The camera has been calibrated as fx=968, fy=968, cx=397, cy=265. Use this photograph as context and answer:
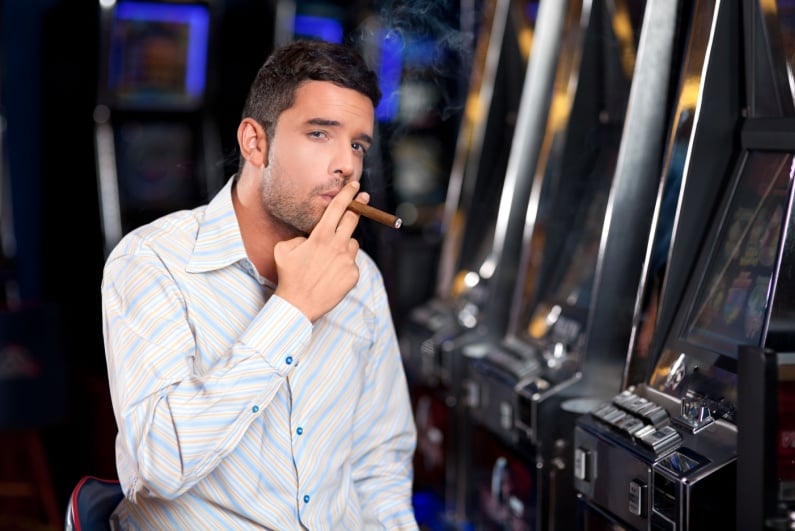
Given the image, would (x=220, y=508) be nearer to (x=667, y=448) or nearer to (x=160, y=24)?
(x=667, y=448)

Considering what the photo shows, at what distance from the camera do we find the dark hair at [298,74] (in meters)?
1.67

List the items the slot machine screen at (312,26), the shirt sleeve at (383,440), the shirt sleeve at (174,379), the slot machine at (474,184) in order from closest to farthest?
1. the shirt sleeve at (174,379)
2. the shirt sleeve at (383,440)
3. the slot machine at (474,184)
4. the slot machine screen at (312,26)

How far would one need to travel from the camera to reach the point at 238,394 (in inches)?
58.7

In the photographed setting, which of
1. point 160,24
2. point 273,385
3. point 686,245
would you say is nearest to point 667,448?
point 686,245

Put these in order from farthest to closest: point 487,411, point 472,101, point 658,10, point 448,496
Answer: point 472,101
point 448,496
point 487,411
point 658,10

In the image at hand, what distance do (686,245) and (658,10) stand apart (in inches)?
24.2

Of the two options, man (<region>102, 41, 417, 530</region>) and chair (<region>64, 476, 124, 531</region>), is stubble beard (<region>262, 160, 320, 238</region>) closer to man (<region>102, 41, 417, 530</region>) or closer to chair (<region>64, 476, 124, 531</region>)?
man (<region>102, 41, 417, 530</region>)

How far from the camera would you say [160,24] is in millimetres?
4559

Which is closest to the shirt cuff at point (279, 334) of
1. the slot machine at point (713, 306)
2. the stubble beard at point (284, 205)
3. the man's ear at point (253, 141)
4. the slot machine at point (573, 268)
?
the stubble beard at point (284, 205)

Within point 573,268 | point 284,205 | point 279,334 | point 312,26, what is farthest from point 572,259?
point 312,26

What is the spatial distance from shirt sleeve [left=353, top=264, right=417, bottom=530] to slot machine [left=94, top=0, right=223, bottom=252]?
2.47 metres

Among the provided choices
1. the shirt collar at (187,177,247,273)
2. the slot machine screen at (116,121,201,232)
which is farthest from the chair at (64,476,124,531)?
the slot machine screen at (116,121,201,232)

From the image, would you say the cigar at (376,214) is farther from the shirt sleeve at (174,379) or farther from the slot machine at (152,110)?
the slot machine at (152,110)

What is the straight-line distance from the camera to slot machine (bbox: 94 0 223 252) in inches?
173
